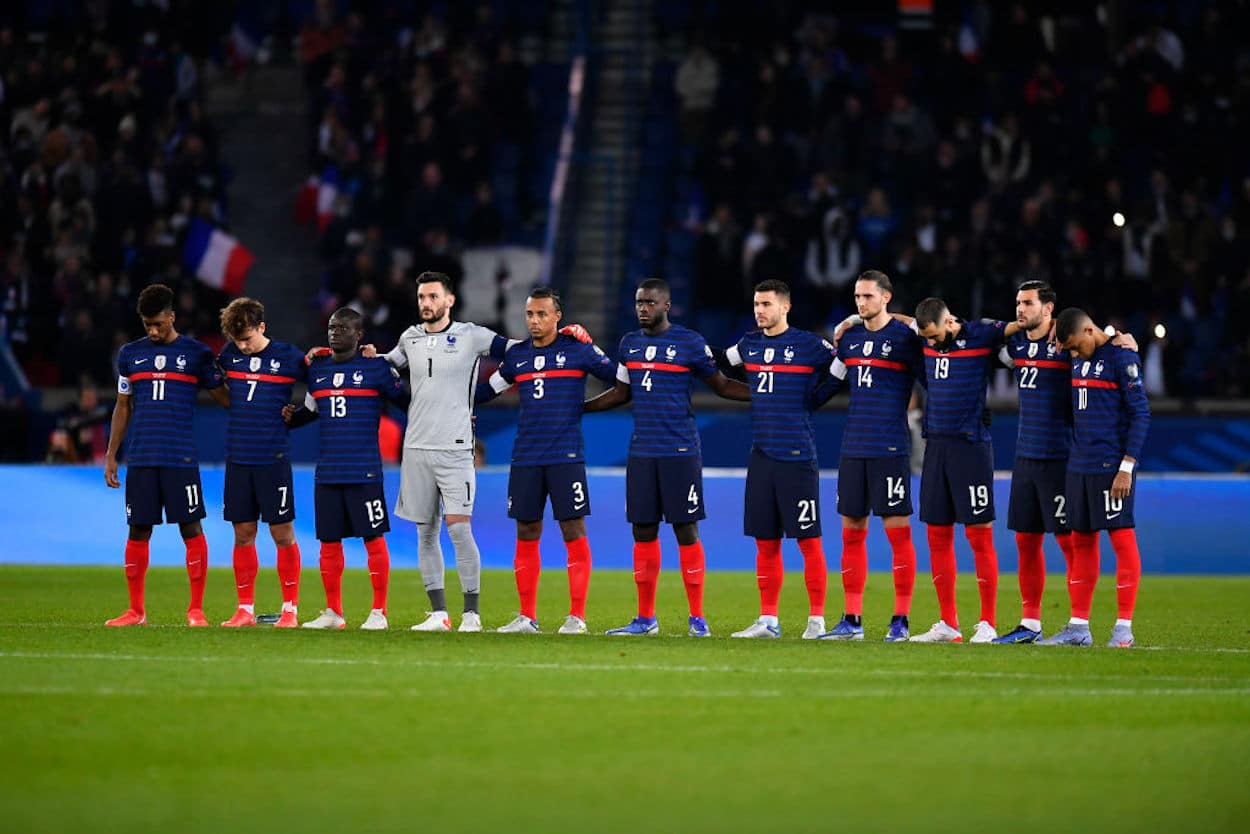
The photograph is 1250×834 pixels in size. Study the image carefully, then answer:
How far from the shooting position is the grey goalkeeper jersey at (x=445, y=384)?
1339 cm

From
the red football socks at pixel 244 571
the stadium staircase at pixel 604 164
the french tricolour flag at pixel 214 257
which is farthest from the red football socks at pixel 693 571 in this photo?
the french tricolour flag at pixel 214 257

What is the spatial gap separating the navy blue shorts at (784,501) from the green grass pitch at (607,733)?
79cm

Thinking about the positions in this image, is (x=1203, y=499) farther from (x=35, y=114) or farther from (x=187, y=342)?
(x=35, y=114)

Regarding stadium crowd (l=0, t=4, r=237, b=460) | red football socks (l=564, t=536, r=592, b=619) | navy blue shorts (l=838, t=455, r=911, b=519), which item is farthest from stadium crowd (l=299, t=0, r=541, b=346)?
navy blue shorts (l=838, t=455, r=911, b=519)

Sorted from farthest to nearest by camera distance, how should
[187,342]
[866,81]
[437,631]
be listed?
1. [866,81]
2. [187,342]
3. [437,631]

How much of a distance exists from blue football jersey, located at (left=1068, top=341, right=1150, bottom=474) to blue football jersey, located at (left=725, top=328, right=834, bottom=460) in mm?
1559

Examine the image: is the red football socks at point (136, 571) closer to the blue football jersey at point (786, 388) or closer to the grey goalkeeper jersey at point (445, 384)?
the grey goalkeeper jersey at point (445, 384)

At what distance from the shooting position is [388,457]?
72.8ft

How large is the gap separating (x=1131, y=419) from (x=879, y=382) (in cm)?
152

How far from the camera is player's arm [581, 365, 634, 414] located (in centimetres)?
1338

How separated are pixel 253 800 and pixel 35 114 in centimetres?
2150

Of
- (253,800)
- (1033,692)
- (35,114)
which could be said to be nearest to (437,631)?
(1033,692)

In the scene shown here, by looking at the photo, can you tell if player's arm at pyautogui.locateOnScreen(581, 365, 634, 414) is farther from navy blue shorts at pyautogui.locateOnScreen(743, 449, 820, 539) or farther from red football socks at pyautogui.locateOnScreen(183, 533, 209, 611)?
red football socks at pyautogui.locateOnScreen(183, 533, 209, 611)

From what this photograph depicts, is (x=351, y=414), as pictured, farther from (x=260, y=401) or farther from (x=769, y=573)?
(x=769, y=573)
